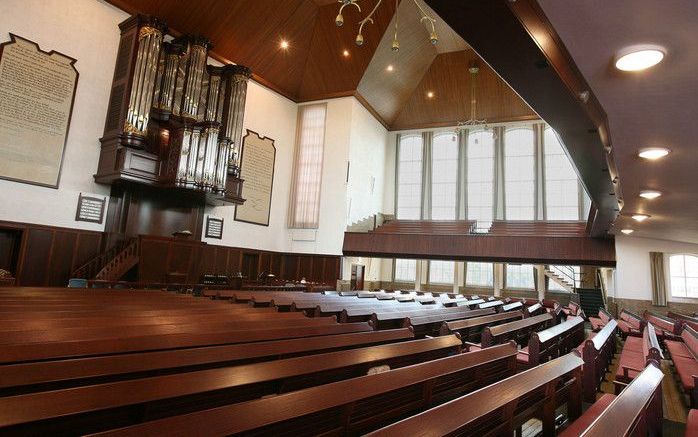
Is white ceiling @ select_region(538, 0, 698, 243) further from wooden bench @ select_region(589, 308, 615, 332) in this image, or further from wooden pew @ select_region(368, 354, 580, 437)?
wooden bench @ select_region(589, 308, 615, 332)

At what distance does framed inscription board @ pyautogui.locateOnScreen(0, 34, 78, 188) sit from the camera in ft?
23.7

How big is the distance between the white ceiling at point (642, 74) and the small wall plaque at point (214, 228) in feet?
30.1

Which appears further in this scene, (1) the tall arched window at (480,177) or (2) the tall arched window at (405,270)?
(2) the tall arched window at (405,270)

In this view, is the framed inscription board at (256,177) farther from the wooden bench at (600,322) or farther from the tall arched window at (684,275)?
the tall arched window at (684,275)

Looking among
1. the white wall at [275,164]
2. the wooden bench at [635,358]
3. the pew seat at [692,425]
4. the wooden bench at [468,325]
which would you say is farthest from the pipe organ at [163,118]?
the pew seat at [692,425]

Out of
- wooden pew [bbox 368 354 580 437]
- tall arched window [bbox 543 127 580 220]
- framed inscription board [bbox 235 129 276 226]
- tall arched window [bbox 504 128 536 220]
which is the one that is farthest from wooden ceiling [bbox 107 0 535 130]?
wooden pew [bbox 368 354 580 437]

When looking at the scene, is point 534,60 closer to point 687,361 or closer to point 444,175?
point 687,361

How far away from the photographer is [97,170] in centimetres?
839

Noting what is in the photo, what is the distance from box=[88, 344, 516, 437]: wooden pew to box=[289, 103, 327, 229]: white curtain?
425 inches

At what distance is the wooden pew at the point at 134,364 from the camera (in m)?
1.41

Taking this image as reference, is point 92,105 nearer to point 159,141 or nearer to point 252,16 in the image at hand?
point 159,141

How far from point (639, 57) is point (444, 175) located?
1345 centimetres

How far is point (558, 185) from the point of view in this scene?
1378 centimetres

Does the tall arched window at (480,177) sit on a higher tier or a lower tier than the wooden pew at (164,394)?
higher
